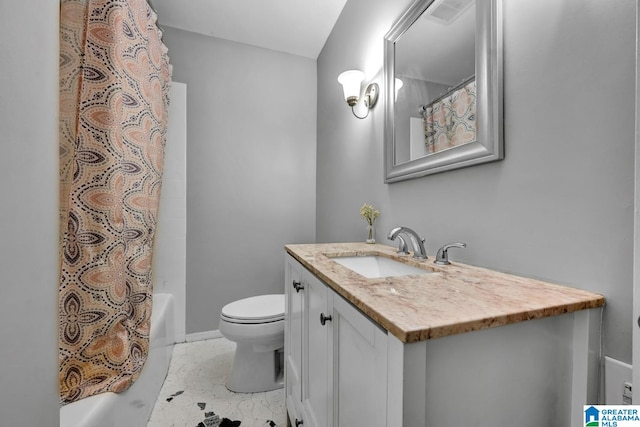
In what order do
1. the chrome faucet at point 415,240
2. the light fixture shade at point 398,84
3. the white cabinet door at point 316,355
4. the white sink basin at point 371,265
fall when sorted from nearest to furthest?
the white cabinet door at point 316,355 → the chrome faucet at point 415,240 → the white sink basin at point 371,265 → the light fixture shade at point 398,84

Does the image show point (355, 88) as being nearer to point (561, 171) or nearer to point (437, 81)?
point (437, 81)

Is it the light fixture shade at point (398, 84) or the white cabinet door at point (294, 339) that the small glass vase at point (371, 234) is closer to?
the white cabinet door at point (294, 339)

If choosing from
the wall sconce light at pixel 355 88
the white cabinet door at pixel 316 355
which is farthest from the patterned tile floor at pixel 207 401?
the wall sconce light at pixel 355 88

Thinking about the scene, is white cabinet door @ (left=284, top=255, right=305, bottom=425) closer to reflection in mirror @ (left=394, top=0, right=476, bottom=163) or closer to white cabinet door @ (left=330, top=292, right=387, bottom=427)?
white cabinet door @ (left=330, top=292, right=387, bottom=427)

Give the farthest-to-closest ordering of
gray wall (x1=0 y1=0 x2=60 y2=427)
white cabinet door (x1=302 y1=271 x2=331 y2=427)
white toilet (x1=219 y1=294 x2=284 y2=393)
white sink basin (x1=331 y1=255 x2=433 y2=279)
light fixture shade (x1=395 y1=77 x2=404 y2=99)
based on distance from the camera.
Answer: white toilet (x1=219 y1=294 x2=284 y2=393), light fixture shade (x1=395 y1=77 x2=404 y2=99), white sink basin (x1=331 y1=255 x2=433 y2=279), white cabinet door (x1=302 y1=271 x2=331 y2=427), gray wall (x1=0 y1=0 x2=60 y2=427)

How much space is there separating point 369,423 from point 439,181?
0.85m

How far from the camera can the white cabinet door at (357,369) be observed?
1.58 feet

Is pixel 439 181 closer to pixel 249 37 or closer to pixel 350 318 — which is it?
pixel 350 318

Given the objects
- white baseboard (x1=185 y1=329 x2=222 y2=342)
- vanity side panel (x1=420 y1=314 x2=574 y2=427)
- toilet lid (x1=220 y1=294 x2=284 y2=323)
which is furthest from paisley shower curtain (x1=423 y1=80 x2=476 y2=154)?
white baseboard (x1=185 y1=329 x2=222 y2=342)

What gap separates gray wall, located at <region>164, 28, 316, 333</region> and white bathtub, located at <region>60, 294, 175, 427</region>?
362 millimetres

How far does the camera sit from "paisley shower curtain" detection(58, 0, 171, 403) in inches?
37.7

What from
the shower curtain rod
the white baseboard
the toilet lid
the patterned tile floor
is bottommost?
the patterned tile floor

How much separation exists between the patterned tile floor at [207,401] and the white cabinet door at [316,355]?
1.87 ft

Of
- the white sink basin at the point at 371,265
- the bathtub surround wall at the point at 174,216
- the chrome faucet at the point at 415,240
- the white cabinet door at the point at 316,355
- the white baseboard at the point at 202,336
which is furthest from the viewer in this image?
the white baseboard at the point at 202,336
